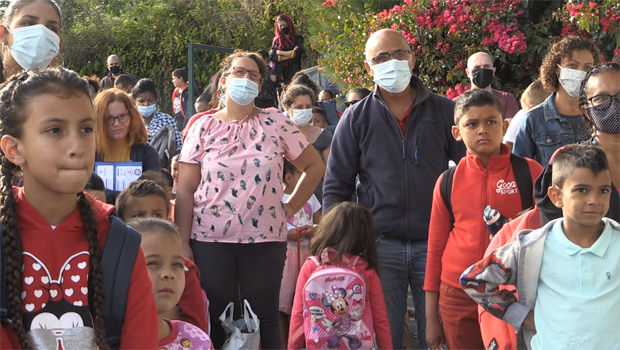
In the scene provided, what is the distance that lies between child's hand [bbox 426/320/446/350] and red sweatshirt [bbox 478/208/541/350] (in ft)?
1.96

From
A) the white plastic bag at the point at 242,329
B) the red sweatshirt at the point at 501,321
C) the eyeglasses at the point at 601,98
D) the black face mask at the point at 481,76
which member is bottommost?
the white plastic bag at the point at 242,329

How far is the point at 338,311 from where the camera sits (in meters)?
4.33

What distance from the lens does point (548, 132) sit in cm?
467

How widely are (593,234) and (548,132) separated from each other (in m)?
1.62

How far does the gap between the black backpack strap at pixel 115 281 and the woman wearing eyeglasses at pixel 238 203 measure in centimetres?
228

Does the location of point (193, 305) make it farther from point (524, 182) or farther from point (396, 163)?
point (524, 182)

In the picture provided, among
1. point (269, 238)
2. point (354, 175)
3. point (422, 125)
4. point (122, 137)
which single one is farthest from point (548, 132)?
point (122, 137)

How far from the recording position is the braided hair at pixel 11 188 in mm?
2135

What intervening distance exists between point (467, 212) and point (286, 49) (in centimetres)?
876

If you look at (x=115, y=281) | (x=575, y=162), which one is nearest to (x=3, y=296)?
(x=115, y=281)

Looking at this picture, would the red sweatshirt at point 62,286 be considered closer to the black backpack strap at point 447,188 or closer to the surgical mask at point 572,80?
the black backpack strap at point 447,188

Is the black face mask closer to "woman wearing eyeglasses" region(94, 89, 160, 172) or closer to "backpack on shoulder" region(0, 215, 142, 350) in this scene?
"woman wearing eyeglasses" region(94, 89, 160, 172)

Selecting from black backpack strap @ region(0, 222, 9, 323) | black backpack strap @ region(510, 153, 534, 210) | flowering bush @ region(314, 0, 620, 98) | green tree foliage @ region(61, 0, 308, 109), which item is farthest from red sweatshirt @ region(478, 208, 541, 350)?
green tree foliage @ region(61, 0, 308, 109)

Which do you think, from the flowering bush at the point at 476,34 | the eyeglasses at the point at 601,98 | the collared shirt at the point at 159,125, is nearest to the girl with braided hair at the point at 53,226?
the eyeglasses at the point at 601,98
